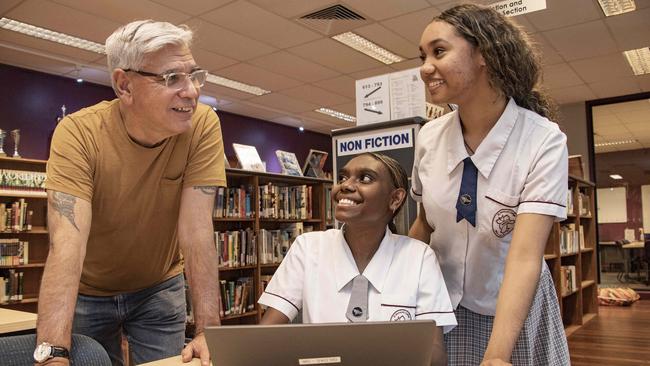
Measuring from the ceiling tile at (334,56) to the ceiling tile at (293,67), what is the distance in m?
0.12

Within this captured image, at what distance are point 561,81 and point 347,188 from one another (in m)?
6.81

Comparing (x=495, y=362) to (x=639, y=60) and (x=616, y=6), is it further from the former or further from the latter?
(x=639, y=60)

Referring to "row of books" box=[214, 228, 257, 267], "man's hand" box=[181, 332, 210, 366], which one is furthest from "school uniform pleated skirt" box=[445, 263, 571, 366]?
"row of books" box=[214, 228, 257, 267]

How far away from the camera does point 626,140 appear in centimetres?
1159

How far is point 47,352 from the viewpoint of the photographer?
111cm

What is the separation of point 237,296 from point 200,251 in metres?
3.20

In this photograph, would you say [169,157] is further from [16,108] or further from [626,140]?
[626,140]

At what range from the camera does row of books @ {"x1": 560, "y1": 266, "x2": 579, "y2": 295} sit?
5648 mm

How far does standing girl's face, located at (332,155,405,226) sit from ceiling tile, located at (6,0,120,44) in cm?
423

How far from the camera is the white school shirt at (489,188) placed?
3.89 feet

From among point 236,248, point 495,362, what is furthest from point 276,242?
point 495,362

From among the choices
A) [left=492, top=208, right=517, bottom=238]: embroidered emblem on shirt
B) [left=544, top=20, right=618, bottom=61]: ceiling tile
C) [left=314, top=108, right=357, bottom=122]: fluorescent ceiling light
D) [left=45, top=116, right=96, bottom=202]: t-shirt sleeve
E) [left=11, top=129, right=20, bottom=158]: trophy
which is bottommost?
[left=492, top=208, right=517, bottom=238]: embroidered emblem on shirt

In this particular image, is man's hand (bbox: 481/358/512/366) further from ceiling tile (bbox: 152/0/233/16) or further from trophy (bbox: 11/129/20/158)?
trophy (bbox: 11/129/20/158)

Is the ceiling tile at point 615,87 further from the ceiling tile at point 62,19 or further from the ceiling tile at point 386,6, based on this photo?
the ceiling tile at point 62,19
